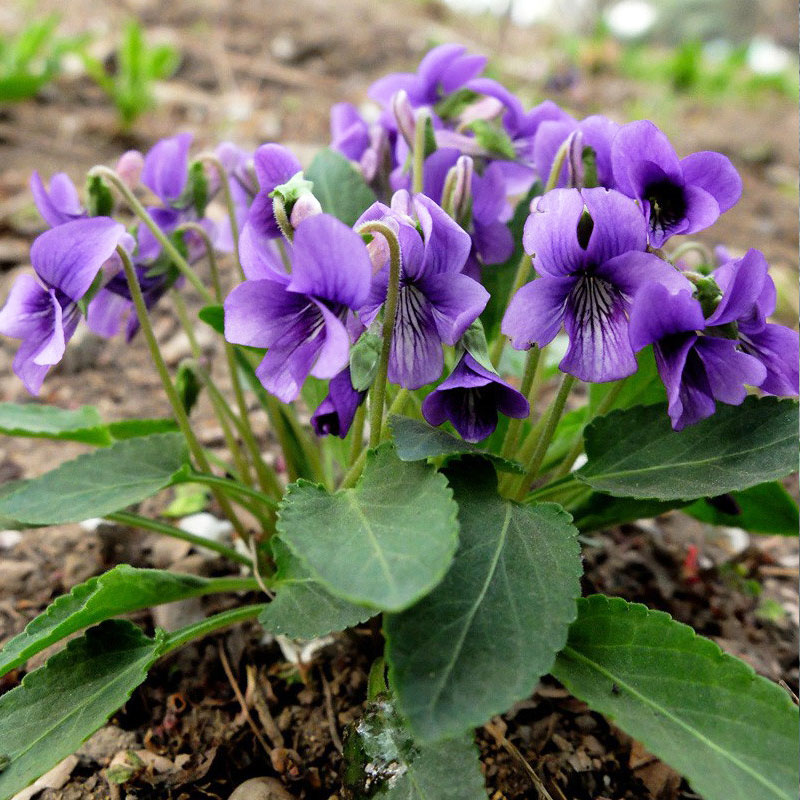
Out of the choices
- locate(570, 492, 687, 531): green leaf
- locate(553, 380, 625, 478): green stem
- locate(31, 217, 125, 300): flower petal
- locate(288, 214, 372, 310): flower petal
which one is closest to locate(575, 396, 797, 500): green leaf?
locate(553, 380, 625, 478): green stem

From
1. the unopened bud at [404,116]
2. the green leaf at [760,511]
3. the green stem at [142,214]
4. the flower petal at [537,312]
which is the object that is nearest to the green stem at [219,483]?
the green stem at [142,214]

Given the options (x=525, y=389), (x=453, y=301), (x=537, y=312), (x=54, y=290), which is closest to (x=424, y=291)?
(x=453, y=301)

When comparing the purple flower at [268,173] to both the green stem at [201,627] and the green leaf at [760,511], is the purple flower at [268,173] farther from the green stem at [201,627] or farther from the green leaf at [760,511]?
the green leaf at [760,511]

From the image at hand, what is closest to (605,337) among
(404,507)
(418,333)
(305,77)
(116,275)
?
(418,333)

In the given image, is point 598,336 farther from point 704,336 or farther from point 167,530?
point 167,530

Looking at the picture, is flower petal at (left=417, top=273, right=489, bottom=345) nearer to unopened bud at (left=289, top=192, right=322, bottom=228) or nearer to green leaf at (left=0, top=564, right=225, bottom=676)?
unopened bud at (left=289, top=192, right=322, bottom=228)

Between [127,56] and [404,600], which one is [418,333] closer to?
[404,600]
